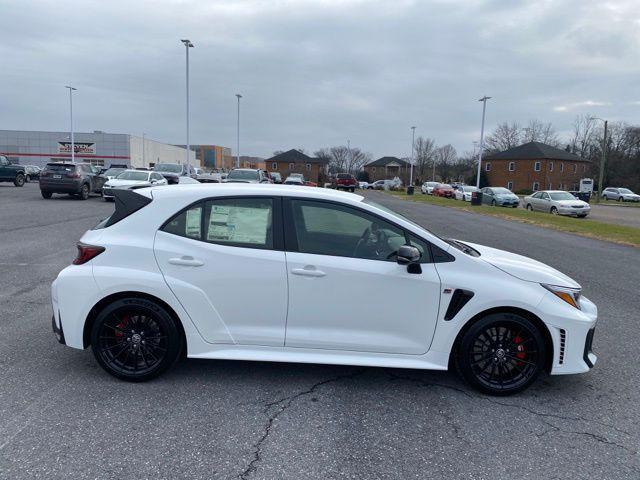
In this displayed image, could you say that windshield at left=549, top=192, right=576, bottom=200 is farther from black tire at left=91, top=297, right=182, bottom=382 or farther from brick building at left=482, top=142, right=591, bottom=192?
brick building at left=482, top=142, right=591, bottom=192

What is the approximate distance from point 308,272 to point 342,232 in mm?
487

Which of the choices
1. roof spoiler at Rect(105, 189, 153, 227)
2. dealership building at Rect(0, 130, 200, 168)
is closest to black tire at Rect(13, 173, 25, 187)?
roof spoiler at Rect(105, 189, 153, 227)

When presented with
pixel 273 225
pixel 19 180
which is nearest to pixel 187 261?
pixel 273 225

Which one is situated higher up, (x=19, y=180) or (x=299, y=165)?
(x=299, y=165)

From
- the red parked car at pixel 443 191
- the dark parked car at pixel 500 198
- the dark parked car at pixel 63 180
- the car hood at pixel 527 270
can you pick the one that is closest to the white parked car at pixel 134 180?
the dark parked car at pixel 63 180

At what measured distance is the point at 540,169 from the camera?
73125 mm

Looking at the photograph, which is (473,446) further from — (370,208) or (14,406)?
(14,406)

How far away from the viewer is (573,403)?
3783mm

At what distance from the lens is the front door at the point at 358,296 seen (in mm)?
3742

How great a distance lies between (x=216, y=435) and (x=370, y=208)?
210cm

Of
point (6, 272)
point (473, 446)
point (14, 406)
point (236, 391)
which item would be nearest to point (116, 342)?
point (14, 406)

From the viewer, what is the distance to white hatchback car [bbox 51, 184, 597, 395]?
148 inches

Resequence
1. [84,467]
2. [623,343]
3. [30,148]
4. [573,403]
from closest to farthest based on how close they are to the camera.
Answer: [84,467] → [573,403] → [623,343] → [30,148]

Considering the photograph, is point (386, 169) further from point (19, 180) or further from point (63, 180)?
point (63, 180)
